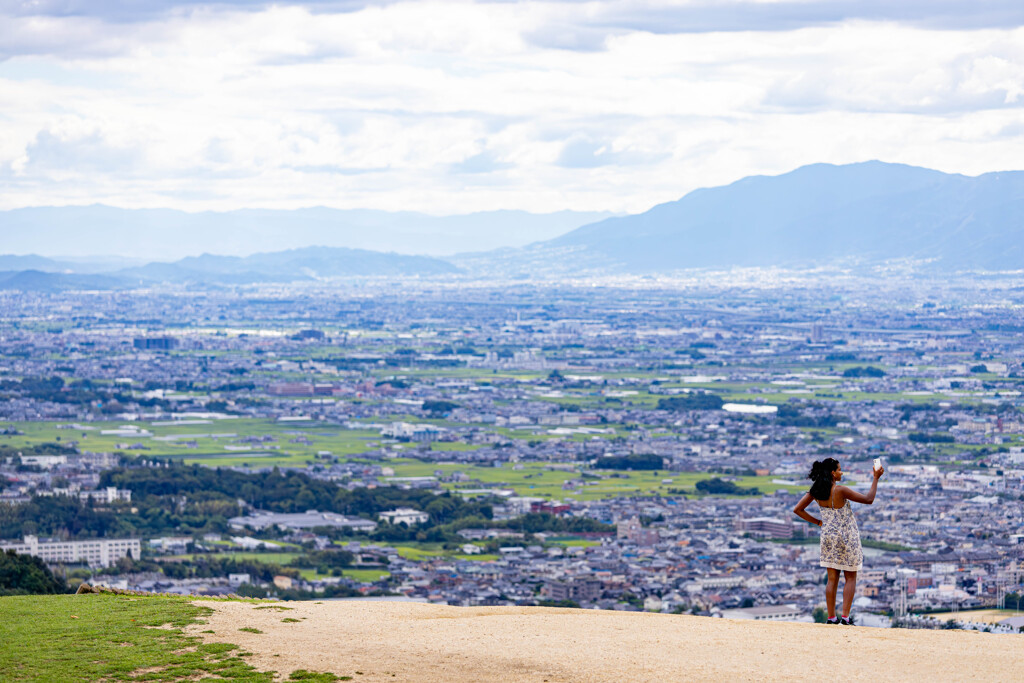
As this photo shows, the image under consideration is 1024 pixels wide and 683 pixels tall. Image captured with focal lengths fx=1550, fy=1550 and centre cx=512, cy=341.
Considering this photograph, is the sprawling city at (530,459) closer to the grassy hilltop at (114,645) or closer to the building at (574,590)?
the building at (574,590)

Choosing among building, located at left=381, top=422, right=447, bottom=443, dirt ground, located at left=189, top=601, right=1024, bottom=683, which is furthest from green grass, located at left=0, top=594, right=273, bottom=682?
building, located at left=381, top=422, right=447, bottom=443

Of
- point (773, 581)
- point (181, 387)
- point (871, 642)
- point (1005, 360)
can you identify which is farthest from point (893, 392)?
point (871, 642)

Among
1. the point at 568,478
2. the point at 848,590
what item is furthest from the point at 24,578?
the point at 568,478

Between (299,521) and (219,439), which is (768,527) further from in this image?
(219,439)

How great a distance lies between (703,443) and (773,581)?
30.2m

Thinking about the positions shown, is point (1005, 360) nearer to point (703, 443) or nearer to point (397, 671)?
point (703, 443)

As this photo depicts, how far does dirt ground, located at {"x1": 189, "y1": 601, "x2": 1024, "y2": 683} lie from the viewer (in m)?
10.9

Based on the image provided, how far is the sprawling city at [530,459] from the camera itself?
37562 mm

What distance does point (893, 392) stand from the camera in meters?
85.6

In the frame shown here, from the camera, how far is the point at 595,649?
38.0 feet

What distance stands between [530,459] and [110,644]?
5146 cm

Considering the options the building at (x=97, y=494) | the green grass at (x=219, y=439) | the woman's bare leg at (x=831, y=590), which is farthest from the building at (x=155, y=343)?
the woman's bare leg at (x=831, y=590)

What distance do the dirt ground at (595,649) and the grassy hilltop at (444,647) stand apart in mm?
14

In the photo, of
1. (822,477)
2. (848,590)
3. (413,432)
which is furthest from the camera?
(413,432)
